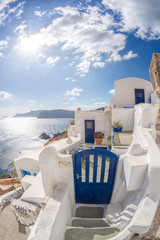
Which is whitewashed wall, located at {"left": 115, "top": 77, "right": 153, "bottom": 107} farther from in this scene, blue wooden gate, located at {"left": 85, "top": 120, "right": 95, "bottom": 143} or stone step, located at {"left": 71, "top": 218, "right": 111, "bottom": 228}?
stone step, located at {"left": 71, "top": 218, "right": 111, "bottom": 228}

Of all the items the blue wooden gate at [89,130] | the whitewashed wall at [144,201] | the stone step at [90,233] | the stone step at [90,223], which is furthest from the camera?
the blue wooden gate at [89,130]

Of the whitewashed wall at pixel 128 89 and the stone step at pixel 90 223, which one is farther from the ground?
the whitewashed wall at pixel 128 89

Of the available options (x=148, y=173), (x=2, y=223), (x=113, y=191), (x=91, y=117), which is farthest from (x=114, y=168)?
(x=91, y=117)

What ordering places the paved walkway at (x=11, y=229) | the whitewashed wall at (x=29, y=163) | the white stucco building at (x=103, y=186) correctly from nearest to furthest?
the white stucco building at (x=103, y=186) → the paved walkway at (x=11, y=229) → the whitewashed wall at (x=29, y=163)

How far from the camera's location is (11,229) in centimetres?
457

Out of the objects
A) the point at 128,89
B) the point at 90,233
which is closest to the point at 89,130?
the point at 128,89

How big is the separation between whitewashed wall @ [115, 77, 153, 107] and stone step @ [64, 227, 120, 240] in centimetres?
1045

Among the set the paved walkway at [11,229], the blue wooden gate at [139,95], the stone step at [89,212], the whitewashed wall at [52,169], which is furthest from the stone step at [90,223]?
the blue wooden gate at [139,95]

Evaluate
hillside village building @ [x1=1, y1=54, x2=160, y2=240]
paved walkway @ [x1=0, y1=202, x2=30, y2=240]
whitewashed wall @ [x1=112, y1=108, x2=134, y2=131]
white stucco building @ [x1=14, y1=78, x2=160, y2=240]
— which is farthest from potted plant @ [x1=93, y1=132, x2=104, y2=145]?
paved walkway @ [x1=0, y1=202, x2=30, y2=240]

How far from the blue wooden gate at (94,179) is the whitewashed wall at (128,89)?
356 inches

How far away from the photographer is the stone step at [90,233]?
2738mm

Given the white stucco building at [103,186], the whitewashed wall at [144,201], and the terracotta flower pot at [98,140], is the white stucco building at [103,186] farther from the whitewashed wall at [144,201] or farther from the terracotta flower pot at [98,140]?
the terracotta flower pot at [98,140]

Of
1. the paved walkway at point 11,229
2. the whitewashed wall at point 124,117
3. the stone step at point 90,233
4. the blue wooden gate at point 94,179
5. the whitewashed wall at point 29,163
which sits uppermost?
the whitewashed wall at point 124,117

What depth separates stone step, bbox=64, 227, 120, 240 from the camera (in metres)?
2.74
